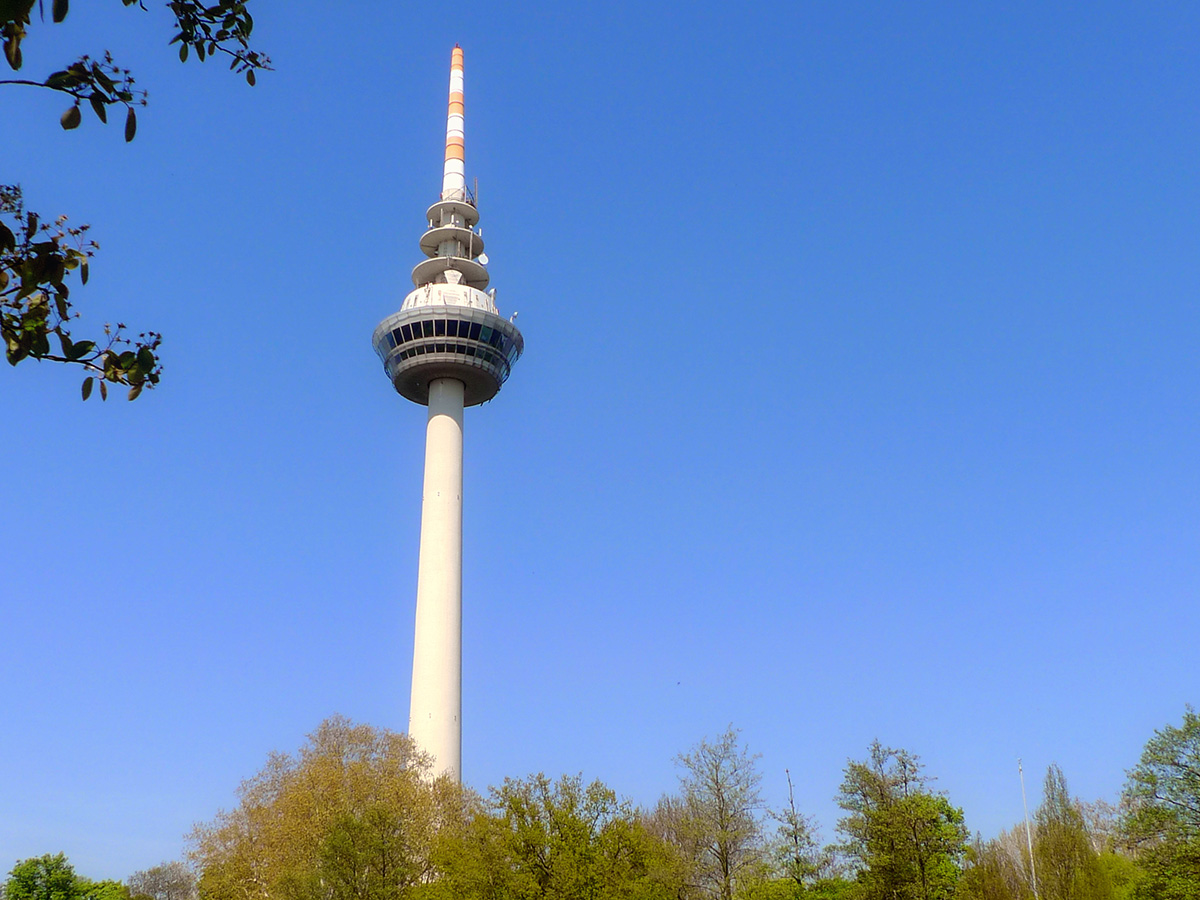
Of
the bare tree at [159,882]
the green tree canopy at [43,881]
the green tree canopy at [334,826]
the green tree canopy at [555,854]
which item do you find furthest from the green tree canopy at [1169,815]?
the bare tree at [159,882]

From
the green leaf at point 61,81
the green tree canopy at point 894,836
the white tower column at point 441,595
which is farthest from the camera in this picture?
the white tower column at point 441,595

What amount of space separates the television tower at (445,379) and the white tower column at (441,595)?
0.26 ft

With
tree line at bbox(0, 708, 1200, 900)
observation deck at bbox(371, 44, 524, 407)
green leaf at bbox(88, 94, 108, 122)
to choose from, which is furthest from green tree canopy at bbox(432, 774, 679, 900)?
observation deck at bbox(371, 44, 524, 407)

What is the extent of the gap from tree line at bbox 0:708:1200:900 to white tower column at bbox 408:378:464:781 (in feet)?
18.2

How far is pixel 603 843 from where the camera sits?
43.6 m

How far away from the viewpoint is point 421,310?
87688mm

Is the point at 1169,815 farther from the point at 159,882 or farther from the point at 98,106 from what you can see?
the point at 159,882

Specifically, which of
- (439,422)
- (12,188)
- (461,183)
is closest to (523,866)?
(12,188)

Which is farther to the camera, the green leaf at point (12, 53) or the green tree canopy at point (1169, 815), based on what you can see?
the green tree canopy at point (1169, 815)

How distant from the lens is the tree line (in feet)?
142

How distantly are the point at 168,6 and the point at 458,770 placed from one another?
7259cm

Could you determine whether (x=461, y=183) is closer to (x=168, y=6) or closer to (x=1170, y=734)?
(x=1170, y=734)

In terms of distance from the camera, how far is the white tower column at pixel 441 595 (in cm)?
7538

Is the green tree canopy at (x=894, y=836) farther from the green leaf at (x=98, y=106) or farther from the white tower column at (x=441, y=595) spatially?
the green leaf at (x=98, y=106)
